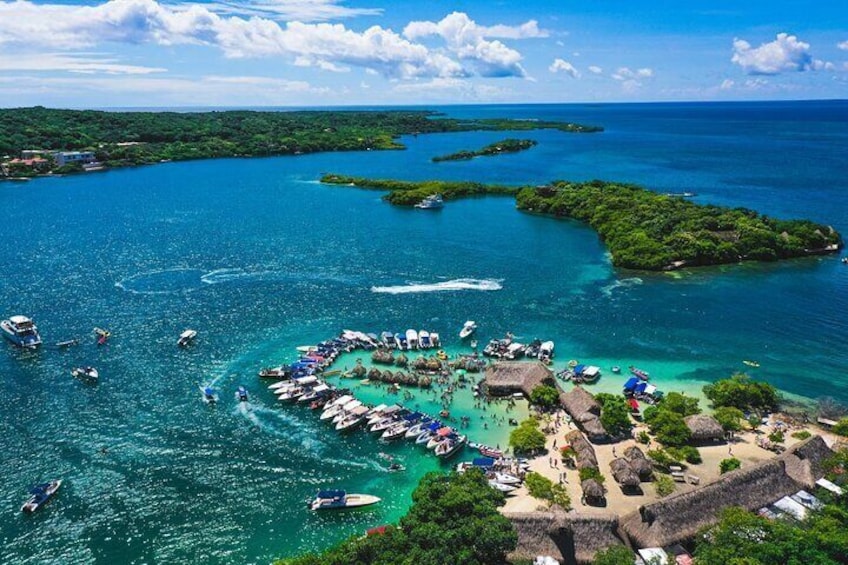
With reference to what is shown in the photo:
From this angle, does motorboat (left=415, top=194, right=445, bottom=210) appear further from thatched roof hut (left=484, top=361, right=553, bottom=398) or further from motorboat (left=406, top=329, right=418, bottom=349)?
thatched roof hut (left=484, top=361, right=553, bottom=398)

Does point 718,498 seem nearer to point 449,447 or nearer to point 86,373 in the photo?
point 449,447

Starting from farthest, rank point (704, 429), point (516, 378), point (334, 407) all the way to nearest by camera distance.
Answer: point (516, 378) < point (334, 407) < point (704, 429)

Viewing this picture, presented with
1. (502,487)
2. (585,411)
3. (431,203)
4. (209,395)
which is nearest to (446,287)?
(585,411)

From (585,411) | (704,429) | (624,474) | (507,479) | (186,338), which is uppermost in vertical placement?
(186,338)

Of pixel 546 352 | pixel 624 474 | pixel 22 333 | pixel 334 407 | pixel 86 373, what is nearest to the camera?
pixel 624 474

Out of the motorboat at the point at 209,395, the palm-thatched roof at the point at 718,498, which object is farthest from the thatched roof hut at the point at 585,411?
the motorboat at the point at 209,395

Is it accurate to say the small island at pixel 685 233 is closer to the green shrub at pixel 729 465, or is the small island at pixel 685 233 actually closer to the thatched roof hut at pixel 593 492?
the green shrub at pixel 729 465

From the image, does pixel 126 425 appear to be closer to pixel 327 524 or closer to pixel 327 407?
pixel 327 407
